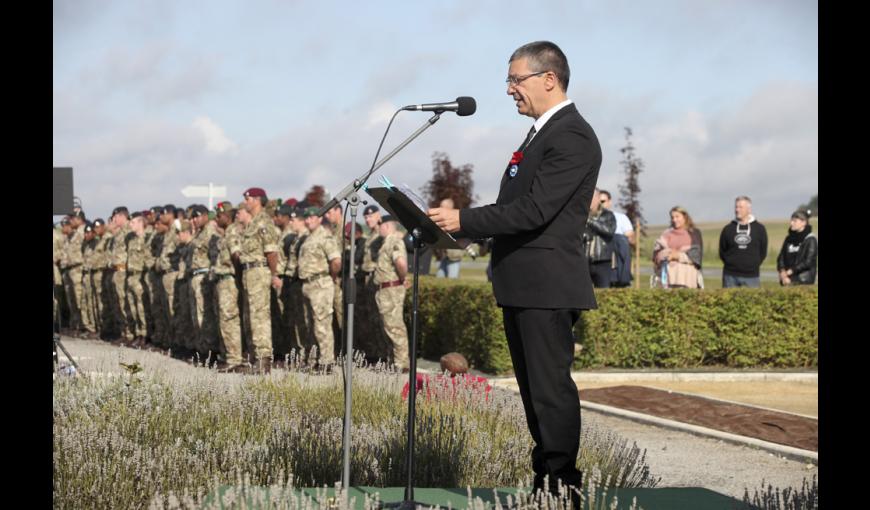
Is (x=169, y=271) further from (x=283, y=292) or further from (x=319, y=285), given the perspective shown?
(x=319, y=285)

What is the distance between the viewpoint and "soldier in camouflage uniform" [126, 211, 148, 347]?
71.5 ft

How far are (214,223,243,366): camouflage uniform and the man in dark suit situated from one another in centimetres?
1117

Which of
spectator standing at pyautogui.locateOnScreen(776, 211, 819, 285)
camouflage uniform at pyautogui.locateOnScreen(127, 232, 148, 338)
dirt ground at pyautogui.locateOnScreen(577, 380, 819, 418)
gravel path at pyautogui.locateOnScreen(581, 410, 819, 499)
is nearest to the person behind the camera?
gravel path at pyautogui.locateOnScreen(581, 410, 819, 499)

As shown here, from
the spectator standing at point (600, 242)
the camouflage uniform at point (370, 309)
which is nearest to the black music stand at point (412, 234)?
the camouflage uniform at point (370, 309)

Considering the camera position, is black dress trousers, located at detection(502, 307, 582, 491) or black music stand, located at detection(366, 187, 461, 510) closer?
black music stand, located at detection(366, 187, 461, 510)

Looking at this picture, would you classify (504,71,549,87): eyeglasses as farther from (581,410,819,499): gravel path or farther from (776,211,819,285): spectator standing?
(776,211,819,285): spectator standing

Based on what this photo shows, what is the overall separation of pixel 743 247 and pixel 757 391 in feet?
14.0

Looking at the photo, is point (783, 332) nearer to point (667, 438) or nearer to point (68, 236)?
point (667, 438)

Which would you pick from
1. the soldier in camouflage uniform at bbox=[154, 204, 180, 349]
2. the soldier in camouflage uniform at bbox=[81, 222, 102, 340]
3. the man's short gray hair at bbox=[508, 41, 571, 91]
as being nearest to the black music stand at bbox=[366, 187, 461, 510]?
the man's short gray hair at bbox=[508, 41, 571, 91]

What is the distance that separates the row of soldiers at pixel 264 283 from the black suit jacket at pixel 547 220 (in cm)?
762

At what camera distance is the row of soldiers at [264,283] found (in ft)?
51.7

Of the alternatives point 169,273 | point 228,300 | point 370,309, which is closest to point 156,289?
point 169,273

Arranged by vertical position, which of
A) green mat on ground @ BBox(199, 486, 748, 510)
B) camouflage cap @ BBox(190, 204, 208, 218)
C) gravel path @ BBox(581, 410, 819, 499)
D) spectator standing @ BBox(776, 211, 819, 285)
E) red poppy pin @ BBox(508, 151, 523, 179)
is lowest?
gravel path @ BBox(581, 410, 819, 499)

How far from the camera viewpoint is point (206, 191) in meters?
28.0
